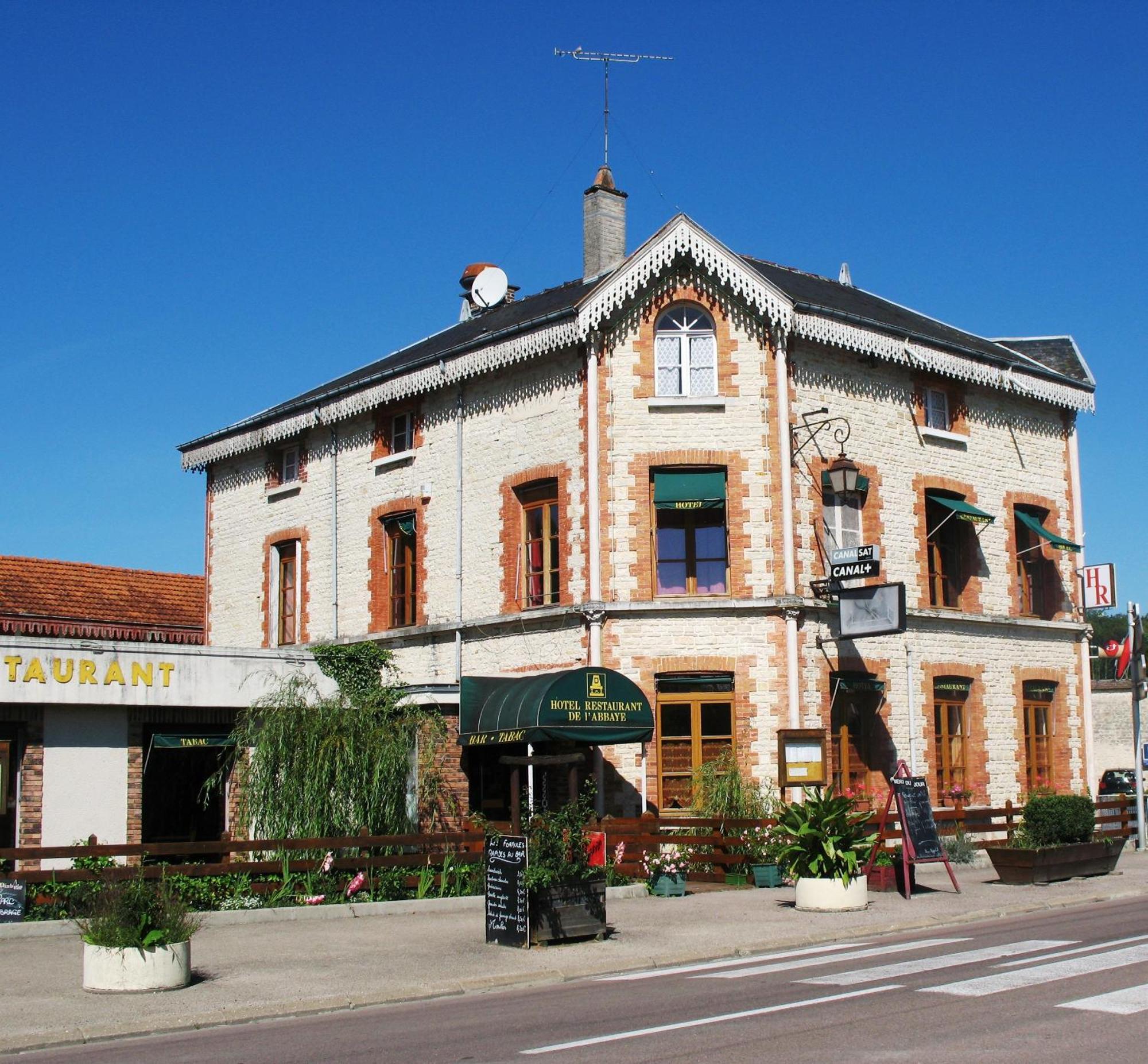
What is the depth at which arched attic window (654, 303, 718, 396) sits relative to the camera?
24172 millimetres

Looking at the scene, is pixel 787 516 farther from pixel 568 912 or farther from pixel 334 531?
pixel 568 912

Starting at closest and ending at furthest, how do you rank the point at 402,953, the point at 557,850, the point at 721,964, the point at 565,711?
1. the point at 721,964
2. the point at 402,953
3. the point at 557,850
4. the point at 565,711

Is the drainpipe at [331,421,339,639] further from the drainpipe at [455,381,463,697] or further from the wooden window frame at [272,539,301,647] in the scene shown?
the drainpipe at [455,381,463,697]

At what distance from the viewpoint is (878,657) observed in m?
24.7

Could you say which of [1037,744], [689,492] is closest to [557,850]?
[689,492]

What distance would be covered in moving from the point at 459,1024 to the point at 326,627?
18994 mm

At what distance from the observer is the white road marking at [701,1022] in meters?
9.34

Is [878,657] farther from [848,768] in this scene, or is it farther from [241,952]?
[241,952]

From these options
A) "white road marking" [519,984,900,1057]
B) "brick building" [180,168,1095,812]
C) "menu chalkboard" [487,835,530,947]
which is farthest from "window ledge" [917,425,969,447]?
"white road marking" [519,984,900,1057]

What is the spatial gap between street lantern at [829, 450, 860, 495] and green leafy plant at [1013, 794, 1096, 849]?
5.64m

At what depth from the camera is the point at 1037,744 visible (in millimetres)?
27859

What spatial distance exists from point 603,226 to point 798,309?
18.1 ft

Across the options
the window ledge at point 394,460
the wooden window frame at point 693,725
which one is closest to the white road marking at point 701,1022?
the wooden window frame at point 693,725

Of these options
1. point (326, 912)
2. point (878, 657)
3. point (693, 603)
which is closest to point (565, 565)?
point (693, 603)
